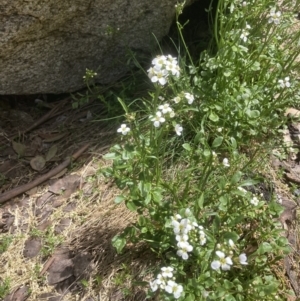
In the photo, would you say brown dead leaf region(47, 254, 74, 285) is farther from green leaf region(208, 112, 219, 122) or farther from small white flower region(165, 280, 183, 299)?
green leaf region(208, 112, 219, 122)

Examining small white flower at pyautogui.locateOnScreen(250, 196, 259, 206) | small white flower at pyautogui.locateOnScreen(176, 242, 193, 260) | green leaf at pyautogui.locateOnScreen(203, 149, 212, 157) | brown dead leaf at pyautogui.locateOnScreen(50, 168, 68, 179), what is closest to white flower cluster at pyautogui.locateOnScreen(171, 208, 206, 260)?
small white flower at pyautogui.locateOnScreen(176, 242, 193, 260)

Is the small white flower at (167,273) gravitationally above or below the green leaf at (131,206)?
below

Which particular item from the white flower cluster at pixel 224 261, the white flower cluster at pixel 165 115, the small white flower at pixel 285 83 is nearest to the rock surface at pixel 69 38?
the small white flower at pixel 285 83

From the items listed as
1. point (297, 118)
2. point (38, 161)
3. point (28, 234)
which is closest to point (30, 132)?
point (38, 161)

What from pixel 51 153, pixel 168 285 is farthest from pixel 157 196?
pixel 51 153

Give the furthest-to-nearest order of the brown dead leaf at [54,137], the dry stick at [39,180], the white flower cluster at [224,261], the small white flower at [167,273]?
1. the brown dead leaf at [54,137]
2. the dry stick at [39,180]
3. the small white flower at [167,273]
4. the white flower cluster at [224,261]

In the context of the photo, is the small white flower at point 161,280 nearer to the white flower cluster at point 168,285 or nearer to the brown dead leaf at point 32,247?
the white flower cluster at point 168,285
